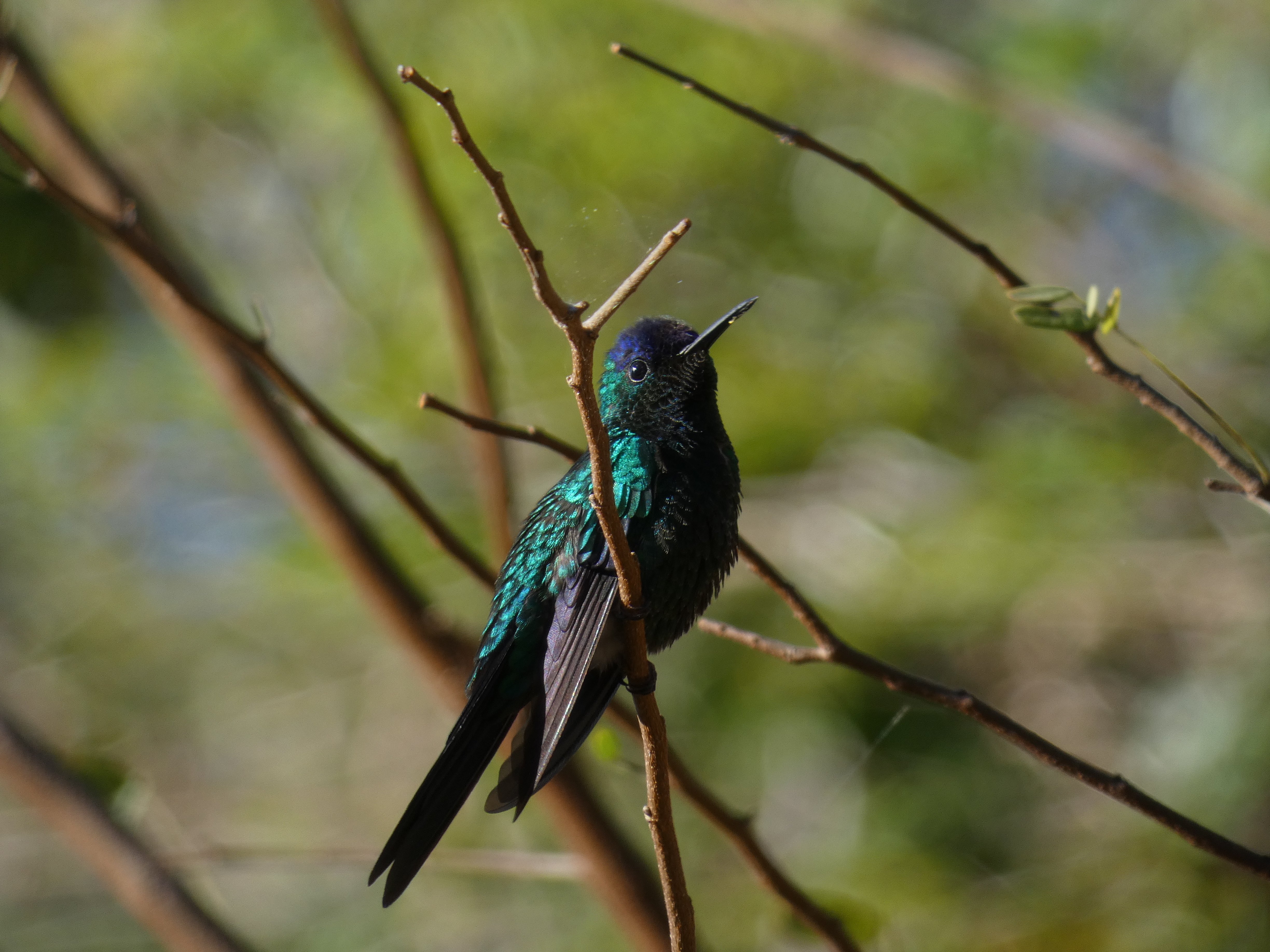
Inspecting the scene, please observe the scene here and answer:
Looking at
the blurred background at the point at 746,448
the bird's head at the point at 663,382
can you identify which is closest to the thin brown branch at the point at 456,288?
the bird's head at the point at 663,382

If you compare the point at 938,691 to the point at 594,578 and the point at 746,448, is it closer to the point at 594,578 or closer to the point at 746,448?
the point at 594,578

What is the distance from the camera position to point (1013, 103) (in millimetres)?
4062

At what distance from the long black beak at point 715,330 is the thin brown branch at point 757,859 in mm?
558

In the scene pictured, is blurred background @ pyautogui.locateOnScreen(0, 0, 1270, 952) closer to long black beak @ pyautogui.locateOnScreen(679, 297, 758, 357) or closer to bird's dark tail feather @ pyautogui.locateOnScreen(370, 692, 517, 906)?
long black beak @ pyautogui.locateOnScreen(679, 297, 758, 357)

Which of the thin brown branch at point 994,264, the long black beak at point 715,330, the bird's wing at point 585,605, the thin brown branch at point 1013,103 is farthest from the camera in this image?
the thin brown branch at point 1013,103

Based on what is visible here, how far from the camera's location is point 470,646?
305cm

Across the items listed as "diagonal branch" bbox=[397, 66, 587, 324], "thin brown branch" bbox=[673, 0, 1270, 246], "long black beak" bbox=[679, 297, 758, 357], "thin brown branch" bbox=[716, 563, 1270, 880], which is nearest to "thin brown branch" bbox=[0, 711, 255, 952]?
"thin brown branch" bbox=[716, 563, 1270, 880]

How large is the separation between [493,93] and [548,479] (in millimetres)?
2128

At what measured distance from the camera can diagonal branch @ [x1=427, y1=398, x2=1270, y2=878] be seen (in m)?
1.70

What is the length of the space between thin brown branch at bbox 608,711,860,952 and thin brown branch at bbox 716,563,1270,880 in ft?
0.78

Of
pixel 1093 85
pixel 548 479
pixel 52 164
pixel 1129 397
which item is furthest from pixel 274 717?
pixel 1093 85

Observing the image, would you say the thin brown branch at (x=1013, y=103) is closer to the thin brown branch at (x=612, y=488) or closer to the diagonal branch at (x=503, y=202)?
the thin brown branch at (x=612, y=488)

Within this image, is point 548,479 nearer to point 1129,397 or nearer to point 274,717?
point 274,717

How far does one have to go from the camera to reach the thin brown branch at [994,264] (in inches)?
66.1
